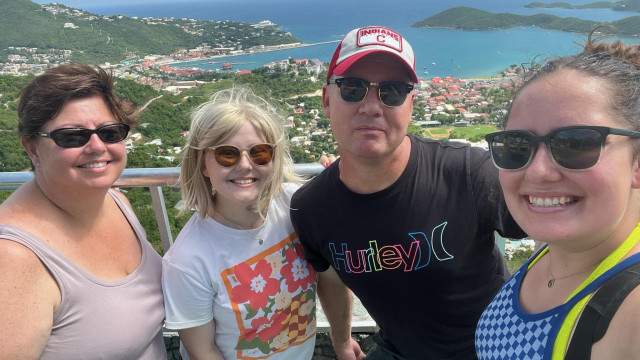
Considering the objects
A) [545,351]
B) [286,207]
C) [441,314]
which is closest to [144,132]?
[286,207]

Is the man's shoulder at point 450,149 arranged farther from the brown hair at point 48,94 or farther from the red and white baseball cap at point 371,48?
the brown hair at point 48,94

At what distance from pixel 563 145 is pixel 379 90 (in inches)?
38.2

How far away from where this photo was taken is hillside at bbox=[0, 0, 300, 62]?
49.8m

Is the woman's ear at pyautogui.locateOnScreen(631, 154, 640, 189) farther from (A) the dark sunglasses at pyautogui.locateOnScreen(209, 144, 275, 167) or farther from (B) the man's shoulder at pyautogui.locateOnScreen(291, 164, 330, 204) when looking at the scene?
(A) the dark sunglasses at pyautogui.locateOnScreen(209, 144, 275, 167)

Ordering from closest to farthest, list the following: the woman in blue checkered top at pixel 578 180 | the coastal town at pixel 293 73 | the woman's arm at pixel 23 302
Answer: the woman in blue checkered top at pixel 578 180 < the woman's arm at pixel 23 302 < the coastal town at pixel 293 73

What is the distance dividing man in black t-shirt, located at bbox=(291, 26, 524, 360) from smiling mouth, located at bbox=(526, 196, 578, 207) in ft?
2.16

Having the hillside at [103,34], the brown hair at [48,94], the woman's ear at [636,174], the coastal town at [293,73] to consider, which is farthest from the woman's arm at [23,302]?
the hillside at [103,34]

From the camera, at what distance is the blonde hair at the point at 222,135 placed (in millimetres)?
1932

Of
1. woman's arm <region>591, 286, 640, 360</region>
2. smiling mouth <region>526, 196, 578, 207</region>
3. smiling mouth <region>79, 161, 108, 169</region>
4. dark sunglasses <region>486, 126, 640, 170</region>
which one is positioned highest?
dark sunglasses <region>486, 126, 640, 170</region>

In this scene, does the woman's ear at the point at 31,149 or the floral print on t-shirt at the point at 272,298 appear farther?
the floral print on t-shirt at the point at 272,298

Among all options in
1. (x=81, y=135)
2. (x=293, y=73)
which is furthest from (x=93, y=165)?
(x=293, y=73)

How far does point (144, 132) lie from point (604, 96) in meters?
11.1

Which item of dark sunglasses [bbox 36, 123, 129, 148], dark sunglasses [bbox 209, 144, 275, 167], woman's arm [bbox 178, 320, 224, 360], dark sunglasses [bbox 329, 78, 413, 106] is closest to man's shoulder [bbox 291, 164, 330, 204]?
dark sunglasses [bbox 209, 144, 275, 167]

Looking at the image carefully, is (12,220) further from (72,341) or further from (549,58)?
(549,58)
